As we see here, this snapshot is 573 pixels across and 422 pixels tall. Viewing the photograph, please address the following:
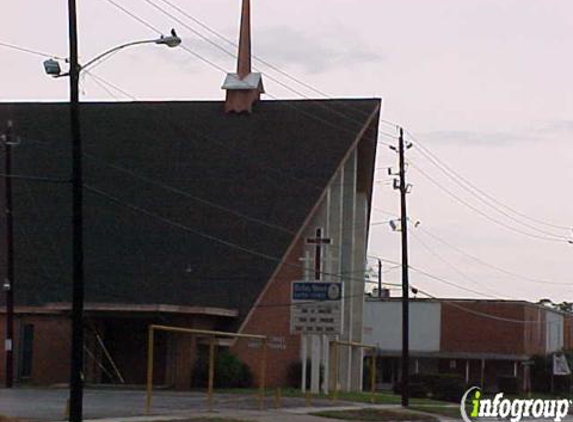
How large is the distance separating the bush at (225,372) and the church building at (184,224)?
1.71 ft

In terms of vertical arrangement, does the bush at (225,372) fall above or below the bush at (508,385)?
above

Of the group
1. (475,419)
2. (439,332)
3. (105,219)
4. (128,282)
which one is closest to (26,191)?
(105,219)

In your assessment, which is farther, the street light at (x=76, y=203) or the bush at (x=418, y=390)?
the bush at (x=418, y=390)

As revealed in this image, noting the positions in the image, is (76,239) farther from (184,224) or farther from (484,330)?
(484,330)

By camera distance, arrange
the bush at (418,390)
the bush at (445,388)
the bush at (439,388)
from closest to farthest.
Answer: the bush at (445,388) < the bush at (439,388) < the bush at (418,390)

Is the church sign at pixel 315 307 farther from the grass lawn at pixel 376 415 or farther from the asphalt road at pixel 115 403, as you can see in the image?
the grass lawn at pixel 376 415

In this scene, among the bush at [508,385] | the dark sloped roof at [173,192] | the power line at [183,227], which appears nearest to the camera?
the dark sloped roof at [173,192]

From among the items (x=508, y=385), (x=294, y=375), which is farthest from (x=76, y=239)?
(x=508, y=385)

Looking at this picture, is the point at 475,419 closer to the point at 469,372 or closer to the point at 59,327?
the point at 59,327

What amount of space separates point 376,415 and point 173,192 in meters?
23.3

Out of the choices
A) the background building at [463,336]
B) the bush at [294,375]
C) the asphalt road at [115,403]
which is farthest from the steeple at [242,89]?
the background building at [463,336]

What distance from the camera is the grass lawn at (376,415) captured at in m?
37.7

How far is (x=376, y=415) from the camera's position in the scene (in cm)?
3956

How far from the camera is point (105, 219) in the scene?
196 ft
